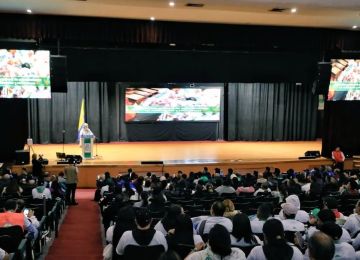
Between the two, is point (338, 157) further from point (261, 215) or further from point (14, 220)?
point (14, 220)

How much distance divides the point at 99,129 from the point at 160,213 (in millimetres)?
16628

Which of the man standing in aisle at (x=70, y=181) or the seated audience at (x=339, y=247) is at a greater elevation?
the seated audience at (x=339, y=247)

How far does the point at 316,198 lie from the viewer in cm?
900

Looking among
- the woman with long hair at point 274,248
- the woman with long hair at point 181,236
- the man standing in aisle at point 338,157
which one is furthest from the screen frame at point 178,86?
the woman with long hair at point 274,248

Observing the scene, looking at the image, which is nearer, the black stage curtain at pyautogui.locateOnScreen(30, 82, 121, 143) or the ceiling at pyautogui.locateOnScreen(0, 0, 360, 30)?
the ceiling at pyautogui.locateOnScreen(0, 0, 360, 30)

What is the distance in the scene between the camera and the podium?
16.9 meters

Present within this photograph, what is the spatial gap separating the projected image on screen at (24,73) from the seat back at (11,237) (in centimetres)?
950

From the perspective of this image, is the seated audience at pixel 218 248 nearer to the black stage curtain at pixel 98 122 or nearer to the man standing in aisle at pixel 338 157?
the man standing in aisle at pixel 338 157

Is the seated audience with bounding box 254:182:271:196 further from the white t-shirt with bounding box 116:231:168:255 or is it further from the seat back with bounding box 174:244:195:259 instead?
the white t-shirt with bounding box 116:231:168:255

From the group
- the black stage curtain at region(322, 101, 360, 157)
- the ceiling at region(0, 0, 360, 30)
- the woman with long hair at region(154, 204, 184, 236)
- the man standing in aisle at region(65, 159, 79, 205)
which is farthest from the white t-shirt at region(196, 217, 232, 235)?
the black stage curtain at region(322, 101, 360, 157)

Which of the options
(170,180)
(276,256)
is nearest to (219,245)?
(276,256)

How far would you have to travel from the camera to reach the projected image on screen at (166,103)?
22.0m

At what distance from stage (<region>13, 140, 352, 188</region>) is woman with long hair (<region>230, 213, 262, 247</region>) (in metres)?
11.5

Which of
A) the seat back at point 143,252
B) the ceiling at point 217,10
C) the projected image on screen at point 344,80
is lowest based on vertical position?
the seat back at point 143,252
